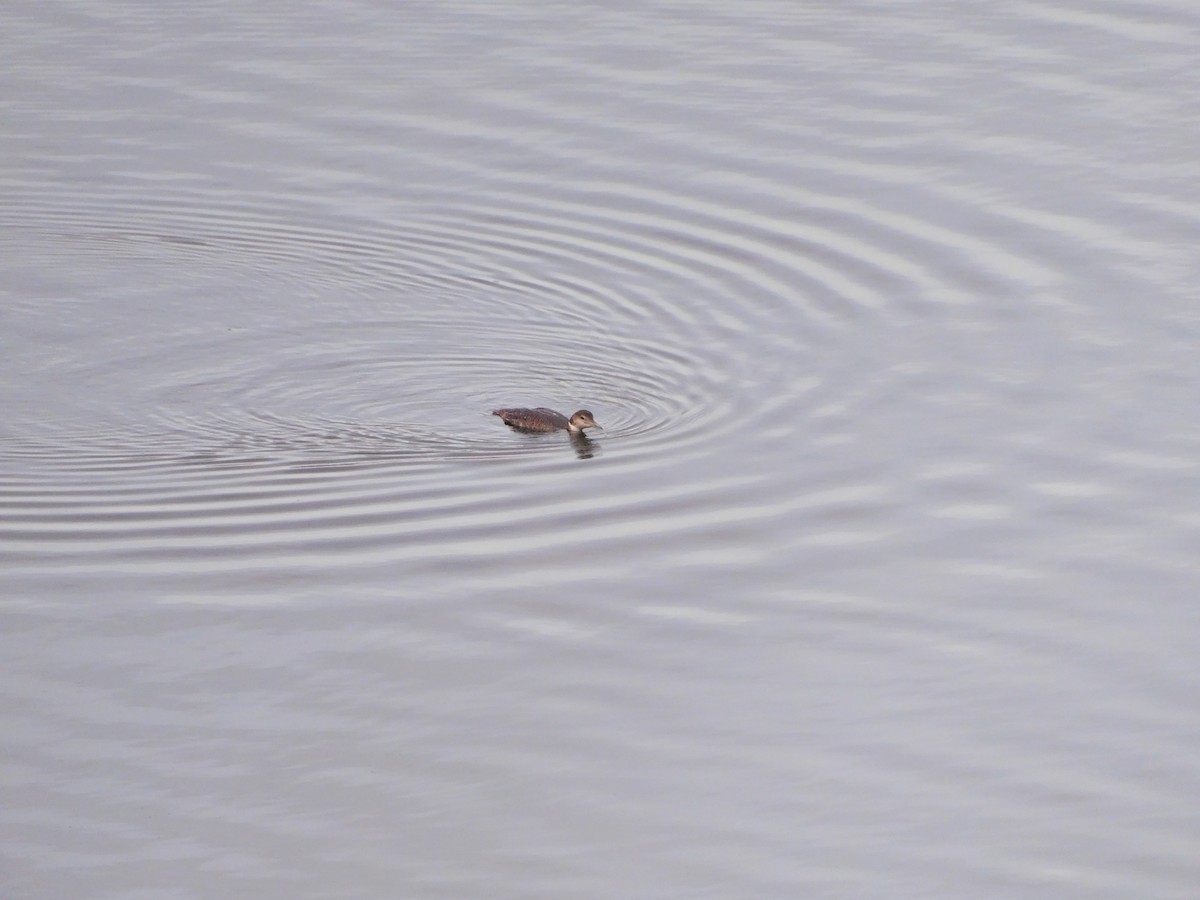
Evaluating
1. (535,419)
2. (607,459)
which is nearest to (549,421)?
(535,419)

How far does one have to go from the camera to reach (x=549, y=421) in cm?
1210

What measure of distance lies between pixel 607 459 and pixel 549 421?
481mm

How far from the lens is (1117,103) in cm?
1819

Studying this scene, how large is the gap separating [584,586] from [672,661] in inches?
36.7

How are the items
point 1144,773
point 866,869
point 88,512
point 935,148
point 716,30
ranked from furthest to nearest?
point 716,30 → point 935,148 → point 88,512 → point 1144,773 → point 866,869

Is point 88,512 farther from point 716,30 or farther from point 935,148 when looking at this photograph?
point 716,30

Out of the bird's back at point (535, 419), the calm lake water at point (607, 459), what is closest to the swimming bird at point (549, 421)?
the bird's back at point (535, 419)

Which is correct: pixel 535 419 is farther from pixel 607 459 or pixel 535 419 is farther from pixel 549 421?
pixel 607 459

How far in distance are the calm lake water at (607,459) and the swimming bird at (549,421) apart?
102 mm

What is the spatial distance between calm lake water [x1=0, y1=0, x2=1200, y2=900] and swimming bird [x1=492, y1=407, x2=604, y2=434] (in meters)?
0.10

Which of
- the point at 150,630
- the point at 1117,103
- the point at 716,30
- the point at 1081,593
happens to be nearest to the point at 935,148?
the point at 1117,103

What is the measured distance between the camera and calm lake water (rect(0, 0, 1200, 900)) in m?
7.88

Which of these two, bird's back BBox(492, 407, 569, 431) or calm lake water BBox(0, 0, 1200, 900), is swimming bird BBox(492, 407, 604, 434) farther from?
calm lake water BBox(0, 0, 1200, 900)

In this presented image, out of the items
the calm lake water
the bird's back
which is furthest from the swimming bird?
the calm lake water
